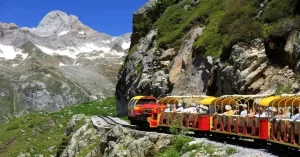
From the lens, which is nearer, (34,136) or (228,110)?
(228,110)

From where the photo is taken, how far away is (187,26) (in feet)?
194

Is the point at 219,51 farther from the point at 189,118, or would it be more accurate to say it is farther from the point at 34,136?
the point at 34,136

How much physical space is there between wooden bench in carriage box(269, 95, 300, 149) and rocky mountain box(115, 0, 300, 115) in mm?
9657

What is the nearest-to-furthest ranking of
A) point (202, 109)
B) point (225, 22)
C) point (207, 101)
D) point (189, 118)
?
point (207, 101)
point (202, 109)
point (189, 118)
point (225, 22)

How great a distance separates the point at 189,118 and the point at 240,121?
6531 mm

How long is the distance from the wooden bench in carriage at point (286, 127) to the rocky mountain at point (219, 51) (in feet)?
31.7

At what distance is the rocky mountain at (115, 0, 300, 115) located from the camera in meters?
35.4

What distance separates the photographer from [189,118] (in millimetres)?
31266

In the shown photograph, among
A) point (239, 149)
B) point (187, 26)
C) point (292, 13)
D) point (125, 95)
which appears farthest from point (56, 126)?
point (239, 149)

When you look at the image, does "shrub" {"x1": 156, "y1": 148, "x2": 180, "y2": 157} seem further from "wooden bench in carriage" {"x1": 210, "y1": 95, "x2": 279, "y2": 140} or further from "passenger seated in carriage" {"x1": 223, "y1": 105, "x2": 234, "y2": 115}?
"passenger seated in carriage" {"x1": 223, "y1": 105, "x2": 234, "y2": 115}

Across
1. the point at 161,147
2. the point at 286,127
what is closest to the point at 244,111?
the point at 286,127

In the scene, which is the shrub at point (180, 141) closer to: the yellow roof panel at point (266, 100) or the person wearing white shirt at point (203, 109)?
the person wearing white shirt at point (203, 109)

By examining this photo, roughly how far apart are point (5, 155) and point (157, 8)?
1458 inches

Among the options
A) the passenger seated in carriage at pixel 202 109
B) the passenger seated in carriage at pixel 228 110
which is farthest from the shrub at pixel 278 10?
the passenger seated in carriage at pixel 228 110
